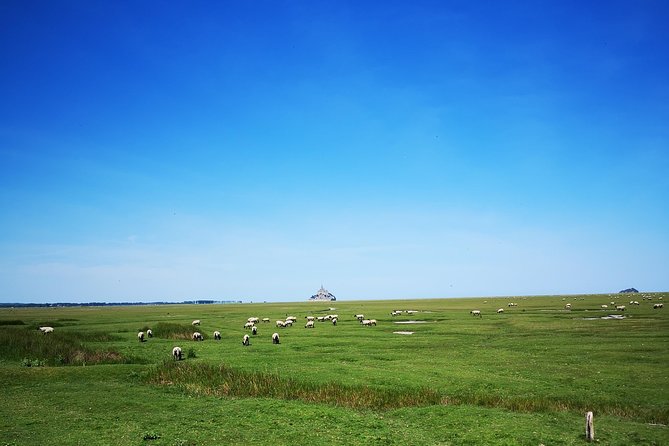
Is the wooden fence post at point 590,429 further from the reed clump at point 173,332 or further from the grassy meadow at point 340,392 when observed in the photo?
the reed clump at point 173,332

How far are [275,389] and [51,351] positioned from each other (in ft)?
88.2

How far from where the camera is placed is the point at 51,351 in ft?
136

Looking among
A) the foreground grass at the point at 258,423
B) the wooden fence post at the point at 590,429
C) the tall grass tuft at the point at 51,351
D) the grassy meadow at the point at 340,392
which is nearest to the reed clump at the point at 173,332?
the grassy meadow at the point at 340,392

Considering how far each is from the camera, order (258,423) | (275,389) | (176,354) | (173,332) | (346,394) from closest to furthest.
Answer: (258,423) < (346,394) < (275,389) < (176,354) < (173,332)

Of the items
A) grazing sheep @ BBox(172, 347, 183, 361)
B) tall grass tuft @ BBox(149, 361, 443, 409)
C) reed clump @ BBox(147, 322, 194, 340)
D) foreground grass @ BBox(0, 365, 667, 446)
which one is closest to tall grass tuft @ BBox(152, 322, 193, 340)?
reed clump @ BBox(147, 322, 194, 340)

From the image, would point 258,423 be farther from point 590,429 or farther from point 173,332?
point 173,332

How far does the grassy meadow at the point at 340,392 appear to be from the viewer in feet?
66.9

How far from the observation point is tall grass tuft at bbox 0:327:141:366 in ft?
129

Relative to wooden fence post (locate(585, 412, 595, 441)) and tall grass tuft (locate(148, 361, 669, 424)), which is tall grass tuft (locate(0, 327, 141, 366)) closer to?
tall grass tuft (locate(148, 361, 669, 424))

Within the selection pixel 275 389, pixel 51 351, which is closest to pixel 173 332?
pixel 51 351

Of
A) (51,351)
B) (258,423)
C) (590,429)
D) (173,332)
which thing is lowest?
(258,423)

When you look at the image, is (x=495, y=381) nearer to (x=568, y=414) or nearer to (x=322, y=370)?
(x=568, y=414)

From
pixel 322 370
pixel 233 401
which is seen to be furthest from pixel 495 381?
pixel 233 401

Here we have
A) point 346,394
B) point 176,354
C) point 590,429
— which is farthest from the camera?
point 176,354
